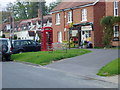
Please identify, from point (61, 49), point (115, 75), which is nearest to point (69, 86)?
point (115, 75)

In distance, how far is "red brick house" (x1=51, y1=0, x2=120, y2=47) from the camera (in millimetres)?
31984

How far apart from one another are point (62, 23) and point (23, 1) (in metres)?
46.1

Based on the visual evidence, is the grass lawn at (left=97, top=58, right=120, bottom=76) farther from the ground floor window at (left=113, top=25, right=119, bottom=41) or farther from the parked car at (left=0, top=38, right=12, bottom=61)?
the ground floor window at (left=113, top=25, right=119, bottom=41)

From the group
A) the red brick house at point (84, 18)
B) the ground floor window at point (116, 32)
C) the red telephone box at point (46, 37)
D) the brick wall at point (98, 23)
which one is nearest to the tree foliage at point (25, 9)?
the red brick house at point (84, 18)

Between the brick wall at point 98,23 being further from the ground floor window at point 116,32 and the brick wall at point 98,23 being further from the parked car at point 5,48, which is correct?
the parked car at point 5,48

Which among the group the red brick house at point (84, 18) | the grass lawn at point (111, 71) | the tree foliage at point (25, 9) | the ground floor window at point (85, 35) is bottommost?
the grass lawn at point (111, 71)

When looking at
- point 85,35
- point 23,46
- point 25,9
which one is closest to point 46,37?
point 23,46

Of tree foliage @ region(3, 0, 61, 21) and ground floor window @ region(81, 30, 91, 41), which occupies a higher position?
tree foliage @ region(3, 0, 61, 21)

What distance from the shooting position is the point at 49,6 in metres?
83.2

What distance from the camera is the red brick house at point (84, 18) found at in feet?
105

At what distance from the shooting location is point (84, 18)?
33.7 metres

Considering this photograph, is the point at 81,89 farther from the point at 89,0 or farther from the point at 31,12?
the point at 31,12

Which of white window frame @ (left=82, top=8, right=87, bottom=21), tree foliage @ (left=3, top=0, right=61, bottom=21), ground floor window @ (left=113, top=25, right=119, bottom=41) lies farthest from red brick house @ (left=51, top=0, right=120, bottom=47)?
tree foliage @ (left=3, top=0, right=61, bottom=21)

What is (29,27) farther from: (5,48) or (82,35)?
(5,48)
